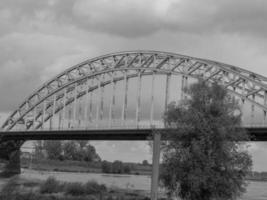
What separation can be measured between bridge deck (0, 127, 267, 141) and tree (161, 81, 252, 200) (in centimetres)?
1505

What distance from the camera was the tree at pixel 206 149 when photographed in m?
27.7

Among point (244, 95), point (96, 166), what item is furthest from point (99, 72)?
point (96, 166)

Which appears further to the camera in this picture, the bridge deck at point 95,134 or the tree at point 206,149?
the bridge deck at point 95,134

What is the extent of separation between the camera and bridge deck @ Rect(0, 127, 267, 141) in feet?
150

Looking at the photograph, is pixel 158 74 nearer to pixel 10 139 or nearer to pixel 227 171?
pixel 227 171

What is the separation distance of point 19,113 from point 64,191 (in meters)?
45.8

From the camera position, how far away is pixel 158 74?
58.9 metres

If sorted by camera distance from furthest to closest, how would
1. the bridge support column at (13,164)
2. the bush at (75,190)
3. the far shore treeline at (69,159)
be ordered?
1. the far shore treeline at (69,159)
2. the bridge support column at (13,164)
3. the bush at (75,190)

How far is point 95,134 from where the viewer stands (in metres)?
63.6

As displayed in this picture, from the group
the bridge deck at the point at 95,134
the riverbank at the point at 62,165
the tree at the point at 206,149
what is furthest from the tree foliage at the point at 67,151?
the tree at the point at 206,149

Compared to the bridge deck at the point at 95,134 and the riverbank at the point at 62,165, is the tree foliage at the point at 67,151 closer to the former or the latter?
the riverbank at the point at 62,165

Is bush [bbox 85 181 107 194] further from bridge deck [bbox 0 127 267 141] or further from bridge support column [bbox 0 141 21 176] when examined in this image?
bridge support column [bbox 0 141 21 176]

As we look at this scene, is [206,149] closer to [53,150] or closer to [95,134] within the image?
[95,134]

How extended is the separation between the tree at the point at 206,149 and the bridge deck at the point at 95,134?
49.4 ft
